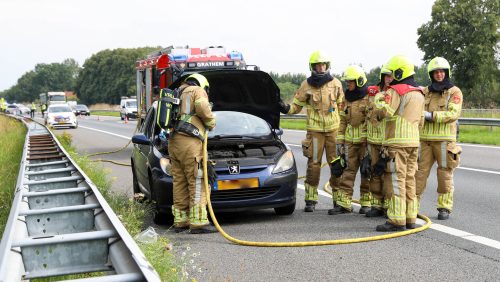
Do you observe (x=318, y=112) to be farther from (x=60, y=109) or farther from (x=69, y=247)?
(x=60, y=109)

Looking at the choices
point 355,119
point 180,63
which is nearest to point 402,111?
point 355,119

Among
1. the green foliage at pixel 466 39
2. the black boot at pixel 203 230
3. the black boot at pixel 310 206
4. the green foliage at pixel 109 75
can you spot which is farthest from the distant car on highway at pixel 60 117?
the green foliage at pixel 109 75

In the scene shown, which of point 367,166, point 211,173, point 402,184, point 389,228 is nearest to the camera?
point 389,228

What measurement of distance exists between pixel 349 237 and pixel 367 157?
1390 mm

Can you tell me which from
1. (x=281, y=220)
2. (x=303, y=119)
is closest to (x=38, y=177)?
(x=281, y=220)

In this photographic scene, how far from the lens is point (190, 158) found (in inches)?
284

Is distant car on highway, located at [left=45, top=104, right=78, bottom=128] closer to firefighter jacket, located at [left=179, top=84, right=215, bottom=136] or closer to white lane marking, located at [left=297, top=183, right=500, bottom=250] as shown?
firefighter jacket, located at [left=179, top=84, right=215, bottom=136]

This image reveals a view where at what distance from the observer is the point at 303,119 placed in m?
37.1

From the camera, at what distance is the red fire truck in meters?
15.2

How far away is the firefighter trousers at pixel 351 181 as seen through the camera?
325 inches

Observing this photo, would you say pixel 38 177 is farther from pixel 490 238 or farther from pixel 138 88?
pixel 138 88

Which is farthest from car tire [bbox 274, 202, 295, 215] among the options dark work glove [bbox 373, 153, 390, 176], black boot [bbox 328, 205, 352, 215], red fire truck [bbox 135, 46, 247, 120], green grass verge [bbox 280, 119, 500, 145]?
green grass verge [bbox 280, 119, 500, 145]

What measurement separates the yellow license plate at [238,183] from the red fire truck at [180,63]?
7.66m

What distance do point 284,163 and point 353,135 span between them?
1.03 meters
